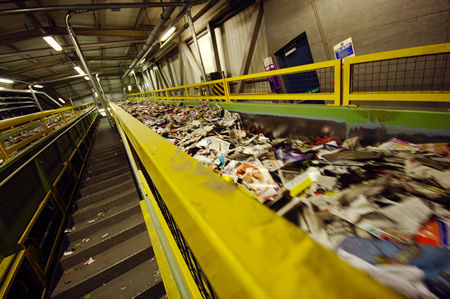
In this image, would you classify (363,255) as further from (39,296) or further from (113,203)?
(113,203)

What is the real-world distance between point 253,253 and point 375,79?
476 centimetres

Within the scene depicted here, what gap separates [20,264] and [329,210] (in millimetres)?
2730

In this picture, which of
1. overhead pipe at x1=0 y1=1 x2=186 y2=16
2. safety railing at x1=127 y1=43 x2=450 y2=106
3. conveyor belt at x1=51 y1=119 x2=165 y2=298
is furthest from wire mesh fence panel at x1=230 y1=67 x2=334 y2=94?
overhead pipe at x1=0 y1=1 x2=186 y2=16

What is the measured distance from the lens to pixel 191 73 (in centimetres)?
1093

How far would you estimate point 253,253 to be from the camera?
257 mm

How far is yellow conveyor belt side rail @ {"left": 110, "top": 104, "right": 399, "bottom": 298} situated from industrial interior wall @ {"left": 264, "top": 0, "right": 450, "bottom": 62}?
452 centimetres

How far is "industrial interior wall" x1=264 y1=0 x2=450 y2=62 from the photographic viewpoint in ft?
9.28

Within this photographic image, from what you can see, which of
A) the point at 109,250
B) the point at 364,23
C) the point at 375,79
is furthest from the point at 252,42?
the point at 109,250

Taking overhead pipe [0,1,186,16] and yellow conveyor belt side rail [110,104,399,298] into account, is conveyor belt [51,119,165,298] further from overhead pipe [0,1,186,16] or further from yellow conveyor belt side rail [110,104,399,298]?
→ overhead pipe [0,1,186,16]

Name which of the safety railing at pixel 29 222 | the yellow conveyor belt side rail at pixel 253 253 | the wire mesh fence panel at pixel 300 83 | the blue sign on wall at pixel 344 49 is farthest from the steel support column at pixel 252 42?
the yellow conveyor belt side rail at pixel 253 253

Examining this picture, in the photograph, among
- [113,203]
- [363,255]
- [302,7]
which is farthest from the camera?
[302,7]

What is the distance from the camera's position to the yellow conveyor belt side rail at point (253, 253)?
20cm

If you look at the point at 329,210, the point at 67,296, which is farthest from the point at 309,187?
the point at 67,296

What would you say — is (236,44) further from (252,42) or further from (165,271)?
(165,271)
